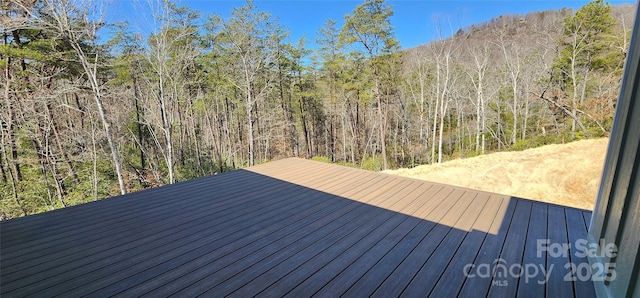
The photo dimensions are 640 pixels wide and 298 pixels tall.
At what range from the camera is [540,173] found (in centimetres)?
644

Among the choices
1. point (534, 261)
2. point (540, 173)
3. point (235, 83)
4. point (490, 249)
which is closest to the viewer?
point (534, 261)

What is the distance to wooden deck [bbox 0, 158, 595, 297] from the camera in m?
1.54

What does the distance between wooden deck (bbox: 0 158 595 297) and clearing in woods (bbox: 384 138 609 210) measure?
151 inches

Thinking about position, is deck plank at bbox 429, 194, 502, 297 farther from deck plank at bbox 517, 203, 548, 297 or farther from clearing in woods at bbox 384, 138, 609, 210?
clearing in woods at bbox 384, 138, 609, 210

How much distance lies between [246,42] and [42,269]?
9997 mm

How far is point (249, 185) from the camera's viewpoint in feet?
11.9

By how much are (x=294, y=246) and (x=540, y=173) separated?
23.9 ft

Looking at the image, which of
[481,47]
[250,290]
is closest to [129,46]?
[250,290]

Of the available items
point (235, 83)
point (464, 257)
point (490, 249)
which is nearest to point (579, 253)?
point (490, 249)

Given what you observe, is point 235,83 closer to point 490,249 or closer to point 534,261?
point 490,249

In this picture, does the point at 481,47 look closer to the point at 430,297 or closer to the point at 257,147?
the point at 257,147

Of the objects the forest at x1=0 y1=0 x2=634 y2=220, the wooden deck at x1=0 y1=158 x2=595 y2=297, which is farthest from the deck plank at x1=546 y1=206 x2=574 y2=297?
the forest at x1=0 y1=0 x2=634 y2=220

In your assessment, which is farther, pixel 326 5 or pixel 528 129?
pixel 528 129

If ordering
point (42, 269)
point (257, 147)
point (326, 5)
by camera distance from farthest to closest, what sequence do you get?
point (257, 147), point (326, 5), point (42, 269)
